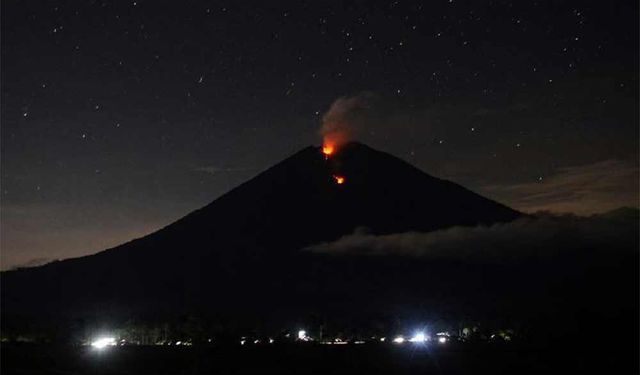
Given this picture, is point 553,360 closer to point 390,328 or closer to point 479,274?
point 390,328

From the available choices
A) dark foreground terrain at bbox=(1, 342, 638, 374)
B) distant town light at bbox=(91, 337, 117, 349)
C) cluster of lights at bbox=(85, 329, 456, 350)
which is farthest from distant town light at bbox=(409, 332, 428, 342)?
distant town light at bbox=(91, 337, 117, 349)

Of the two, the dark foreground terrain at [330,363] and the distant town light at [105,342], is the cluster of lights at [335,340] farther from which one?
the dark foreground terrain at [330,363]

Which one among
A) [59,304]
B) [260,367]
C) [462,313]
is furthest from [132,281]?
[260,367]

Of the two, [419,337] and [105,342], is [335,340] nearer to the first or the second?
[419,337]

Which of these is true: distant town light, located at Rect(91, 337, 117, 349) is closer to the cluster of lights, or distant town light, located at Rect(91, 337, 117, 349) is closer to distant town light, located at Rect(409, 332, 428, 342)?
the cluster of lights

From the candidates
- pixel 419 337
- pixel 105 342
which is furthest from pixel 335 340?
pixel 105 342

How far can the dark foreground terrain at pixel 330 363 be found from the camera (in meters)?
42.3

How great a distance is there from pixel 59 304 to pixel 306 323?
74757mm

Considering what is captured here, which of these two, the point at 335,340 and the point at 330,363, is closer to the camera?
the point at 330,363

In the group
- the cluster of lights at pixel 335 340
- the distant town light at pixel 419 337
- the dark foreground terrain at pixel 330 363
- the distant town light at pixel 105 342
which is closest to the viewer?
the dark foreground terrain at pixel 330 363

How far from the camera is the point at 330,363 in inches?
2056

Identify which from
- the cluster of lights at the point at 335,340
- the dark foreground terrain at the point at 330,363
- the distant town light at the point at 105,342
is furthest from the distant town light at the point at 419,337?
the distant town light at the point at 105,342

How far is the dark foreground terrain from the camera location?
42344mm

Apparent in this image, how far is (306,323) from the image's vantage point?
113125 mm
